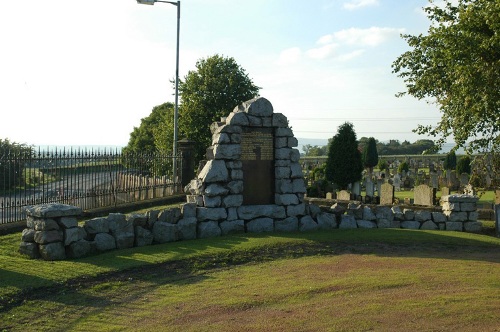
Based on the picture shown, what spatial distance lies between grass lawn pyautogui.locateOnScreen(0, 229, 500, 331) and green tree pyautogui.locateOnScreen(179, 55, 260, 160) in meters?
15.2

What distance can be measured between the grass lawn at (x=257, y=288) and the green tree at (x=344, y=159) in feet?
43.3

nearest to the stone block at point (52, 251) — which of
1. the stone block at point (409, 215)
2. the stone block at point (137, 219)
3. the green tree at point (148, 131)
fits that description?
the stone block at point (137, 219)

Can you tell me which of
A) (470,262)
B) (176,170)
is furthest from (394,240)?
(176,170)

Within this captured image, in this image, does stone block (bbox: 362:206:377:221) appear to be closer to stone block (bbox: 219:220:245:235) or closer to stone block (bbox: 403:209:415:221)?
stone block (bbox: 403:209:415:221)

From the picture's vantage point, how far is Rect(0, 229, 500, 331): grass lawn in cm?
670

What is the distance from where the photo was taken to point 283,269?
31.4 ft

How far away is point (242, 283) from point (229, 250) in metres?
2.22

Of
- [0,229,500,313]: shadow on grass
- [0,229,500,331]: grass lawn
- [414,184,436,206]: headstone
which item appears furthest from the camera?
[414,184,436,206]: headstone

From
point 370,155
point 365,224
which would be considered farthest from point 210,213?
point 370,155

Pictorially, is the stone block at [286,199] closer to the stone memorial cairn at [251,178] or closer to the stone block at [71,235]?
the stone memorial cairn at [251,178]

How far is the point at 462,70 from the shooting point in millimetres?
12188

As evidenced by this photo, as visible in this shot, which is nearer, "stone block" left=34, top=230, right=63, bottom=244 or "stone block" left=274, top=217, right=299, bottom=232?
"stone block" left=34, top=230, right=63, bottom=244

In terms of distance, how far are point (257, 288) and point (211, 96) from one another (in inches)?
764

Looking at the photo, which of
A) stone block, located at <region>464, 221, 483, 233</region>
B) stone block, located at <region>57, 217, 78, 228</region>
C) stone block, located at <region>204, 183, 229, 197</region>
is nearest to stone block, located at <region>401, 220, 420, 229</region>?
stone block, located at <region>464, 221, 483, 233</region>
